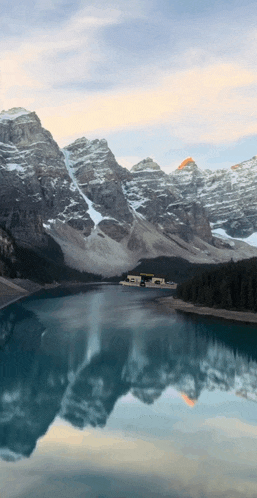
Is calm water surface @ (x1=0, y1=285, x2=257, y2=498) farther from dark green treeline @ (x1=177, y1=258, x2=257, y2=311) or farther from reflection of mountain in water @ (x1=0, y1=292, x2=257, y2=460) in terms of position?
dark green treeline @ (x1=177, y1=258, x2=257, y2=311)

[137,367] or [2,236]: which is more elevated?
[2,236]

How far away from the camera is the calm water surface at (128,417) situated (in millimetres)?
20406

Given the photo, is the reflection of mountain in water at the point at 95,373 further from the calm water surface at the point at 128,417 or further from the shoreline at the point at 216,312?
the shoreline at the point at 216,312

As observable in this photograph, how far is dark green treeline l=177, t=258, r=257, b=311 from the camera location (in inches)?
3386

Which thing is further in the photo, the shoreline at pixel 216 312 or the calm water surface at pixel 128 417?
the shoreline at pixel 216 312

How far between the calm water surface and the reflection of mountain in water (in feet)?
0.27

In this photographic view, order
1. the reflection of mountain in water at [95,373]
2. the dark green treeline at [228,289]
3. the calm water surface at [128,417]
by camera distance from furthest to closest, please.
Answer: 1. the dark green treeline at [228,289]
2. the reflection of mountain in water at [95,373]
3. the calm water surface at [128,417]

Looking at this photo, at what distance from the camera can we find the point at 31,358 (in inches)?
1858

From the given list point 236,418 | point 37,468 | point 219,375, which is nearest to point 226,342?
point 219,375

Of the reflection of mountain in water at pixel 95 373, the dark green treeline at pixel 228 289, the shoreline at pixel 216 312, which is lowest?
the reflection of mountain in water at pixel 95 373

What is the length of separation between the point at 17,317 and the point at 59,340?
2674 cm

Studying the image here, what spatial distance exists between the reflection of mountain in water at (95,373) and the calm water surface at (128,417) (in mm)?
83

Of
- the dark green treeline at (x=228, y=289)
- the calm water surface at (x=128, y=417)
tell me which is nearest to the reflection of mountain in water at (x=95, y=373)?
the calm water surface at (x=128, y=417)

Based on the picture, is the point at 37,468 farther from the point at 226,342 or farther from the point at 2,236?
the point at 2,236
